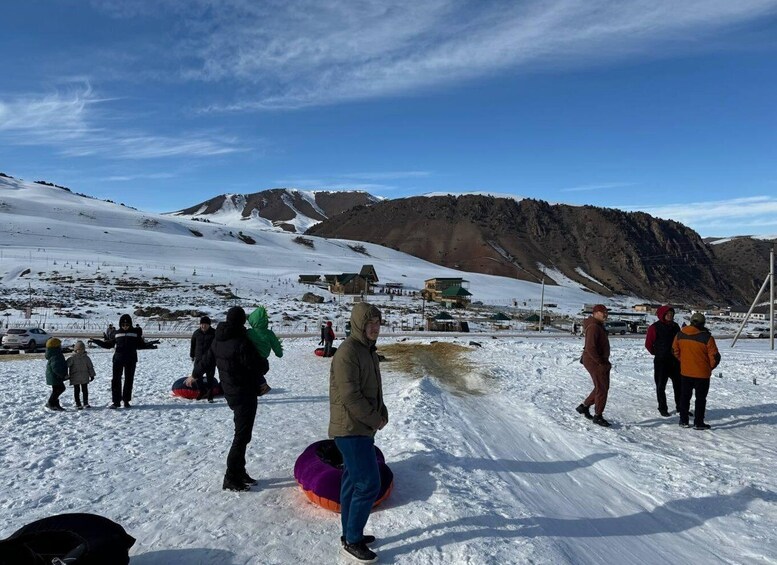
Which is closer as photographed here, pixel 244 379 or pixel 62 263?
pixel 244 379

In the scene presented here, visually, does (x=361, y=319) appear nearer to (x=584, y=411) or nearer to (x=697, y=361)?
(x=697, y=361)

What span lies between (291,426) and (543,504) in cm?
488

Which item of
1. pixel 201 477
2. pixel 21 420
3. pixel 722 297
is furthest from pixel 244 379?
pixel 722 297

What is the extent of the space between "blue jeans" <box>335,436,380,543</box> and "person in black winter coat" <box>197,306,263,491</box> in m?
1.90

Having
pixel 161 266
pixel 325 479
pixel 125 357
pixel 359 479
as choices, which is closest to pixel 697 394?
pixel 325 479

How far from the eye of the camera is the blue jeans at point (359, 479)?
179 inches

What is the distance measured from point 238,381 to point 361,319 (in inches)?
89.2

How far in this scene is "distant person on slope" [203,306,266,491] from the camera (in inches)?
237

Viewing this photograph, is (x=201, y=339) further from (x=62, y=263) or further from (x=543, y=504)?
(x=62, y=263)

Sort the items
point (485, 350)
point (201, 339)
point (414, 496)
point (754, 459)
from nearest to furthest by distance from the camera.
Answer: point (414, 496), point (754, 459), point (201, 339), point (485, 350)

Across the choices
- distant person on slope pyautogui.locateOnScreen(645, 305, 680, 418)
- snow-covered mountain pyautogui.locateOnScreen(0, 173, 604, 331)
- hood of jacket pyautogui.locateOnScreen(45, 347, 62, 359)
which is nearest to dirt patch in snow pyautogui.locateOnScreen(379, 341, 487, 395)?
distant person on slope pyautogui.locateOnScreen(645, 305, 680, 418)

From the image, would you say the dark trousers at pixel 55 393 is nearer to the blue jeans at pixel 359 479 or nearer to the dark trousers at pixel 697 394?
the blue jeans at pixel 359 479

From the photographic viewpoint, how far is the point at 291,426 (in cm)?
952

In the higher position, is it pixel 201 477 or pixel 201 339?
pixel 201 339
